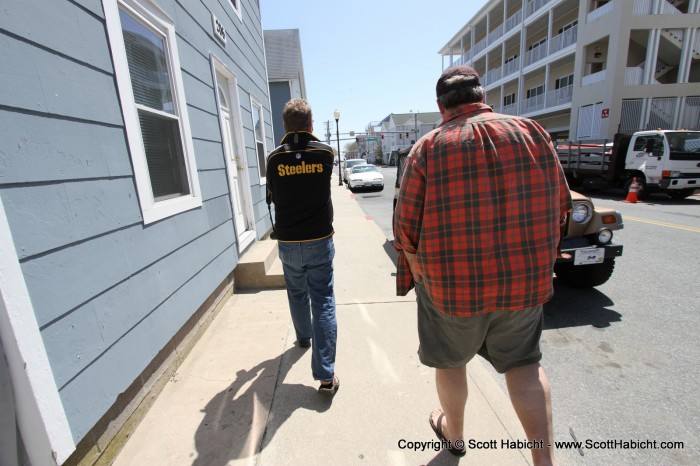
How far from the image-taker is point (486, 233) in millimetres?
1320

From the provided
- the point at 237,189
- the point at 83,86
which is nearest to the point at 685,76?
the point at 237,189

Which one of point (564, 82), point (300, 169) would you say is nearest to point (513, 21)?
point (564, 82)

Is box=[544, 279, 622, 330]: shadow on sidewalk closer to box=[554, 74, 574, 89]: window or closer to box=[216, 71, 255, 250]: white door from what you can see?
box=[216, 71, 255, 250]: white door

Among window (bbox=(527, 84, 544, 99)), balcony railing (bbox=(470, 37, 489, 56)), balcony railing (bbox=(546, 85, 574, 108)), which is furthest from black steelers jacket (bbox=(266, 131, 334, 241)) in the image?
balcony railing (bbox=(470, 37, 489, 56))

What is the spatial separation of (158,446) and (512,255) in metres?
2.12

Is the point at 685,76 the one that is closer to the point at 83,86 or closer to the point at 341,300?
the point at 341,300

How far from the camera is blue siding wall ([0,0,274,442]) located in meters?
1.42

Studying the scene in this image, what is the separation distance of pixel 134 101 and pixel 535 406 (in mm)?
2892

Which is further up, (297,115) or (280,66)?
(280,66)

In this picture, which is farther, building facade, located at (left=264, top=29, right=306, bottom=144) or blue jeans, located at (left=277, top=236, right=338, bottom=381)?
building facade, located at (left=264, top=29, right=306, bottom=144)

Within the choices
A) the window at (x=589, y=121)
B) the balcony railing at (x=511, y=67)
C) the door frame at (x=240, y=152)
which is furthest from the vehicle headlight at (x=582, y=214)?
the balcony railing at (x=511, y=67)

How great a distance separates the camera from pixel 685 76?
1534 centimetres

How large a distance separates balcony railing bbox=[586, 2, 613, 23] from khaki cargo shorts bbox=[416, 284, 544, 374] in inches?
823

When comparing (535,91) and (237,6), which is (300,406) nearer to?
(237,6)
